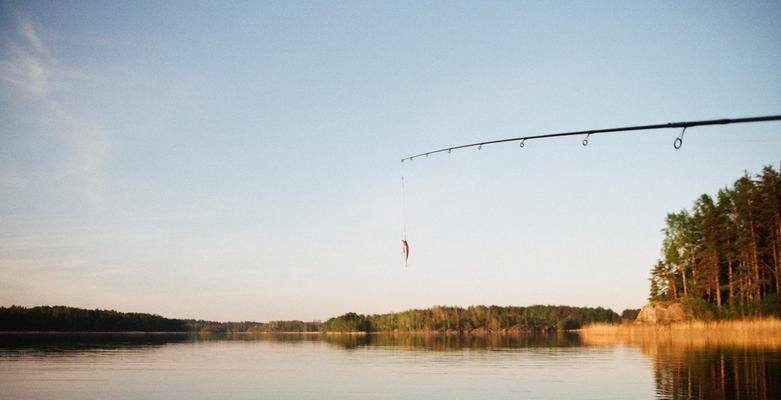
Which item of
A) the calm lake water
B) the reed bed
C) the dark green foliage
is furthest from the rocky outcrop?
the dark green foliage

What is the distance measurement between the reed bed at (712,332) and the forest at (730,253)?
9.21 ft

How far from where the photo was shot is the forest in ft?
200

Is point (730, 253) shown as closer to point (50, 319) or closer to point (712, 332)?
point (712, 332)

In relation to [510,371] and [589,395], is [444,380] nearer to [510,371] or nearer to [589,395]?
[510,371]

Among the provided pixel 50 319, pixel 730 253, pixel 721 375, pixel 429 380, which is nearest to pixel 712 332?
pixel 730 253

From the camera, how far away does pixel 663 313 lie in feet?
267

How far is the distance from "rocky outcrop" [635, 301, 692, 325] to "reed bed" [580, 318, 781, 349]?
5.82 ft

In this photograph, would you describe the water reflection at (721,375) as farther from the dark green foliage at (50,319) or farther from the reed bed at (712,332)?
the dark green foliage at (50,319)

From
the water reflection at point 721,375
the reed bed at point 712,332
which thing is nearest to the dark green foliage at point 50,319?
the reed bed at point 712,332

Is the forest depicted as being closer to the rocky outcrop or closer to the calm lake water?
the rocky outcrop

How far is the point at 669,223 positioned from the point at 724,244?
21984mm

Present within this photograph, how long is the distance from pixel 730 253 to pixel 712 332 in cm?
1356

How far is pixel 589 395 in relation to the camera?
67.4 ft

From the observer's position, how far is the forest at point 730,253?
61.0 metres
